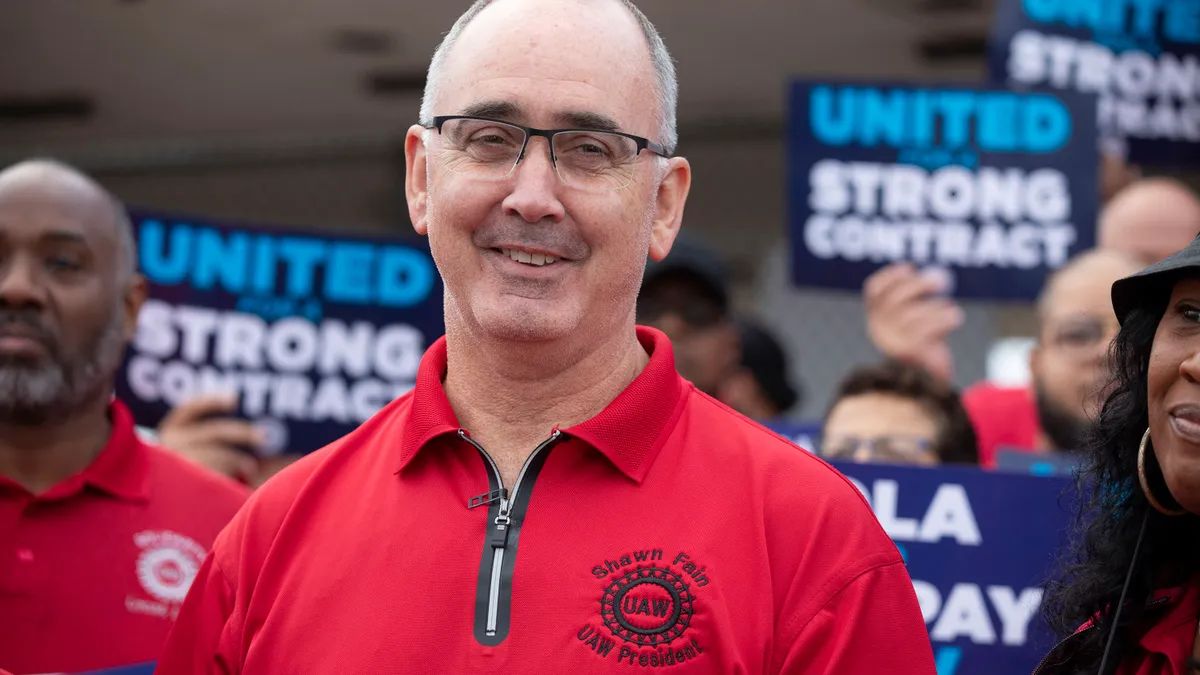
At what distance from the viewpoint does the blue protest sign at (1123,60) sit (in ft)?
18.6

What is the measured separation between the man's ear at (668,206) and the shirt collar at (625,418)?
0.16 m

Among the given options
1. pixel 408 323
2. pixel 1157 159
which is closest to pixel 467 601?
pixel 408 323

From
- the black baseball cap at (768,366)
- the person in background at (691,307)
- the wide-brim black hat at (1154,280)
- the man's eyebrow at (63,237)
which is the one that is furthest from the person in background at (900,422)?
the man's eyebrow at (63,237)

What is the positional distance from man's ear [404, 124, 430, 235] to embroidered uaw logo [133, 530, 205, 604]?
110cm

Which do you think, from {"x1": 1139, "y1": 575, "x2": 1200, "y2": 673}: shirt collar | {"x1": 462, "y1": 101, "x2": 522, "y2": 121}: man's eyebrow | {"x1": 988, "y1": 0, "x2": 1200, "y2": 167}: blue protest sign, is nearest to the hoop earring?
{"x1": 1139, "y1": 575, "x2": 1200, "y2": 673}: shirt collar

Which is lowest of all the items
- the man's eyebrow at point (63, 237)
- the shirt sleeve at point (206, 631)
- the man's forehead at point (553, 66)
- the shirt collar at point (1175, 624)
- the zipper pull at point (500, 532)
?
the shirt sleeve at point (206, 631)

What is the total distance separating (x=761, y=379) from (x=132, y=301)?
8.13ft

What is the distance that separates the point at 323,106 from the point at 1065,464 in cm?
792

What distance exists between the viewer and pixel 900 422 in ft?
13.1

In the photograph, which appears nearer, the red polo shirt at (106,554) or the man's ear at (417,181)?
the man's ear at (417,181)

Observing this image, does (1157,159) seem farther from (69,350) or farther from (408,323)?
(69,350)

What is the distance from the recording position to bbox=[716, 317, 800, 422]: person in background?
5.29m

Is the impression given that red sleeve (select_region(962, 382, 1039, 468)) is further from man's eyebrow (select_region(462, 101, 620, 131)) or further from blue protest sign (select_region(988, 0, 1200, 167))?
man's eyebrow (select_region(462, 101, 620, 131))

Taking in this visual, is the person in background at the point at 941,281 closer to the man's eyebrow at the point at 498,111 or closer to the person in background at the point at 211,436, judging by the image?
the person in background at the point at 211,436
